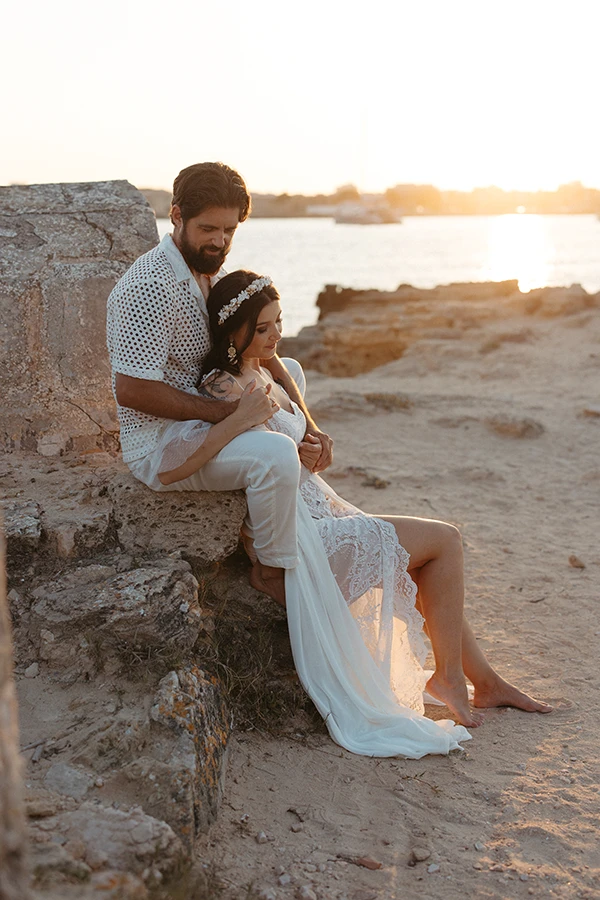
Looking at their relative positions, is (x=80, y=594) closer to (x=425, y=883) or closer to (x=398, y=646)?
Result: (x=398, y=646)

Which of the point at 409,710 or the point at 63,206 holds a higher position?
the point at 63,206

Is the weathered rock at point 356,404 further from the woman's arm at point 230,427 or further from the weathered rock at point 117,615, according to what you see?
the weathered rock at point 117,615

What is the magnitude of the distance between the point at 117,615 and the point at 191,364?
104 centimetres

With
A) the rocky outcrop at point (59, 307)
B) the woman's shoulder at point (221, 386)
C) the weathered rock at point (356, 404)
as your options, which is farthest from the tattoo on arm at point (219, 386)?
the weathered rock at point (356, 404)

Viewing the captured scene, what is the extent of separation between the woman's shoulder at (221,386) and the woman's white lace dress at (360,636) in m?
0.47

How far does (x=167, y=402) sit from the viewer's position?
3.32 meters

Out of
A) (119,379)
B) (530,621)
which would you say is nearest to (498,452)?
(530,621)

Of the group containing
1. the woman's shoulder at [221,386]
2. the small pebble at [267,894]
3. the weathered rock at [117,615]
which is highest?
the woman's shoulder at [221,386]

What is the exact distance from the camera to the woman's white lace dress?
3285mm

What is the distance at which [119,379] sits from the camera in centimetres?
336

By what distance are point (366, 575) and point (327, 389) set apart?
23.8ft

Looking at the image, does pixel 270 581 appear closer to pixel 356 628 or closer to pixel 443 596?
pixel 356 628

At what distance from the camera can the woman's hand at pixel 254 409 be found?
324cm
